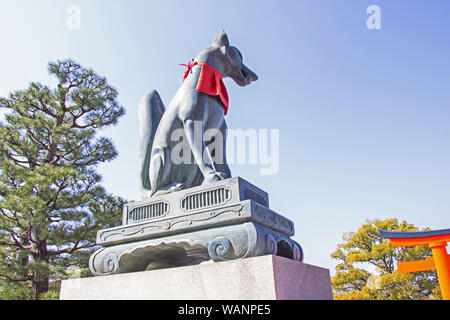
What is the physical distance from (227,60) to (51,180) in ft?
19.3

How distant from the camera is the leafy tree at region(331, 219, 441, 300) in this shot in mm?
12125

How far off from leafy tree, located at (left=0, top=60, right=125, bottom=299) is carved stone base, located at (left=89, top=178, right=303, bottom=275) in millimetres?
5586

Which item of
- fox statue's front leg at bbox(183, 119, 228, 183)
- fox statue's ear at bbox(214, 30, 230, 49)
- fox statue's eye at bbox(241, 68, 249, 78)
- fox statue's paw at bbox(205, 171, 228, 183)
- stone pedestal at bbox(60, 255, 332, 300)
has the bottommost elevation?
stone pedestal at bbox(60, 255, 332, 300)

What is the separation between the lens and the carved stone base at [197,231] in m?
1.93

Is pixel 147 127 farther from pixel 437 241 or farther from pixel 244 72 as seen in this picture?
pixel 437 241

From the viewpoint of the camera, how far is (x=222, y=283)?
1.76 m

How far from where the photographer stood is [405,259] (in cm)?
1295

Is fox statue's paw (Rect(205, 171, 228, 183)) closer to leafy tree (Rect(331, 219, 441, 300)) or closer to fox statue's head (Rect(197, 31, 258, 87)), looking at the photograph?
fox statue's head (Rect(197, 31, 258, 87))

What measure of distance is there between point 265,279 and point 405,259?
1360 cm

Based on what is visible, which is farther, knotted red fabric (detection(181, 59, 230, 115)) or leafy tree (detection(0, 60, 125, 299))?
leafy tree (detection(0, 60, 125, 299))

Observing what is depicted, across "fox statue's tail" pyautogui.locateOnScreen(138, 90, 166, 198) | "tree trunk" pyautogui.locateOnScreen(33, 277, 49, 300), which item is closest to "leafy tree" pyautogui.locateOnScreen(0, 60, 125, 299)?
"tree trunk" pyautogui.locateOnScreen(33, 277, 49, 300)

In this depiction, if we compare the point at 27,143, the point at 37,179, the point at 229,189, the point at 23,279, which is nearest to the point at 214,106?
the point at 229,189

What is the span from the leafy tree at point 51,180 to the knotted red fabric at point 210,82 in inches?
225
